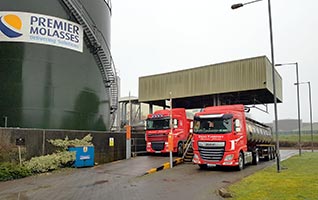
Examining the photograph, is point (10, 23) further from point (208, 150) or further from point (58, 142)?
point (208, 150)

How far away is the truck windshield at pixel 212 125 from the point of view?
15.7 meters

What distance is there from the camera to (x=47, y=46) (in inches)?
729

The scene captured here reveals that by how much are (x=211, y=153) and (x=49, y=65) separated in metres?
10.8

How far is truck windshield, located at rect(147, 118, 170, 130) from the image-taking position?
22.4 metres

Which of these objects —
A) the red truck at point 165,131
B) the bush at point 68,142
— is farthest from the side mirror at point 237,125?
the bush at point 68,142

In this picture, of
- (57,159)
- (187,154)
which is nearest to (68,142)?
(57,159)

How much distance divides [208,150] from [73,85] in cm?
969

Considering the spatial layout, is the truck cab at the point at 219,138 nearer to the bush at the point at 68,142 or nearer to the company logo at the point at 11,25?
the bush at the point at 68,142

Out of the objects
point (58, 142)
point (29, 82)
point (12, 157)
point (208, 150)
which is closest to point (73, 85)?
point (29, 82)

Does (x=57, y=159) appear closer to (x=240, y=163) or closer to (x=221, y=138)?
(x=221, y=138)

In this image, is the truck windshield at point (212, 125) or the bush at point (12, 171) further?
the truck windshield at point (212, 125)

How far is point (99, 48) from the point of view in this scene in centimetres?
2219

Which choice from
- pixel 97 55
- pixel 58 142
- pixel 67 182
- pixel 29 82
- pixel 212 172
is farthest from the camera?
pixel 97 55

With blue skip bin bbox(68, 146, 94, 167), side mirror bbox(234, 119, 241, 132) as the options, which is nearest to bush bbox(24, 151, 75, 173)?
blue skip bin bbox(68, 146, 94, 167)
